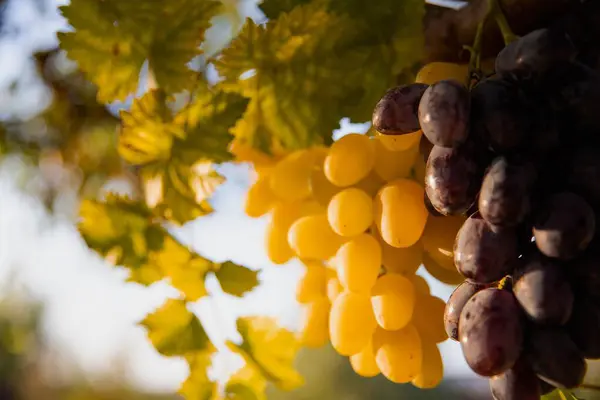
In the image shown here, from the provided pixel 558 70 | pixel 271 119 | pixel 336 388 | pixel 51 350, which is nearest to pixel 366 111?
pixel 271 119

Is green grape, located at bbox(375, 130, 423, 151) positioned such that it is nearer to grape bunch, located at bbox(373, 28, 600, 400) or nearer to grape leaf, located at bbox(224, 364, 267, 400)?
grape bunch, located at bbox(373, 28, 600, 400)

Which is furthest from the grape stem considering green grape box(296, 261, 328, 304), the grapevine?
green grape box(296, 261, 328, 304)

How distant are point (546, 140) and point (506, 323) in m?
0.09

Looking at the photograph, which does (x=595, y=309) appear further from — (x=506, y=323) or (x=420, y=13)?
(x=420, y=13)

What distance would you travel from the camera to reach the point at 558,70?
0.29m

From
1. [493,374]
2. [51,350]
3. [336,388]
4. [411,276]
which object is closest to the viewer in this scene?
[493,374]

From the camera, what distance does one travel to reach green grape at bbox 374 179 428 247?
0.36 meters

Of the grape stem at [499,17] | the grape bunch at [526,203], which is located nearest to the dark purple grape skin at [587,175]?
the grape bunch at [526,203]

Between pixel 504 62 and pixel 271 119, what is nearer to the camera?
pixel 504 62

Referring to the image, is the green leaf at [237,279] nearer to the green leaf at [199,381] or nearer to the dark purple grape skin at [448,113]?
the green leaf at [199,381]

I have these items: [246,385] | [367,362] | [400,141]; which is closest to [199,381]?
[246,385]

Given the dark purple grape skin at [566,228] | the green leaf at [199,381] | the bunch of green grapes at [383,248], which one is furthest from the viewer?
the green leaf at [199,381]

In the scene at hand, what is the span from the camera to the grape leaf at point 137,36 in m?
0.46

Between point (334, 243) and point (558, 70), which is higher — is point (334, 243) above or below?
below
